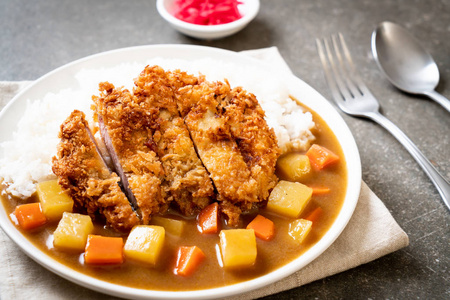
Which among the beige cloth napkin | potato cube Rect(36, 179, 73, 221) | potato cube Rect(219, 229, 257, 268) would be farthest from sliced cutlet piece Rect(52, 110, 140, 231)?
potato cube Rect(219, 229, 257, 268)

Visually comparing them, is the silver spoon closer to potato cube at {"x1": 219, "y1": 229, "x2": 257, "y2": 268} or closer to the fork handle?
the fork handle

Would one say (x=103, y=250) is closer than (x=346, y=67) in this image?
Yes

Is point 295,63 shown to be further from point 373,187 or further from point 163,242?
point 163,242

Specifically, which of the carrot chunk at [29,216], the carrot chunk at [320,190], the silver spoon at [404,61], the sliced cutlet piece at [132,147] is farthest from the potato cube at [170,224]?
the silver spoon at [404,61]

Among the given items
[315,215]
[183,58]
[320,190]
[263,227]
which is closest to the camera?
[263,227]

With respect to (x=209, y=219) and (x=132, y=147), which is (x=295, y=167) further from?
(x=132, y=147)

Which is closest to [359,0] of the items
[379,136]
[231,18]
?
[231,18]

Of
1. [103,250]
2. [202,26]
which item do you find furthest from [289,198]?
[202,26]
